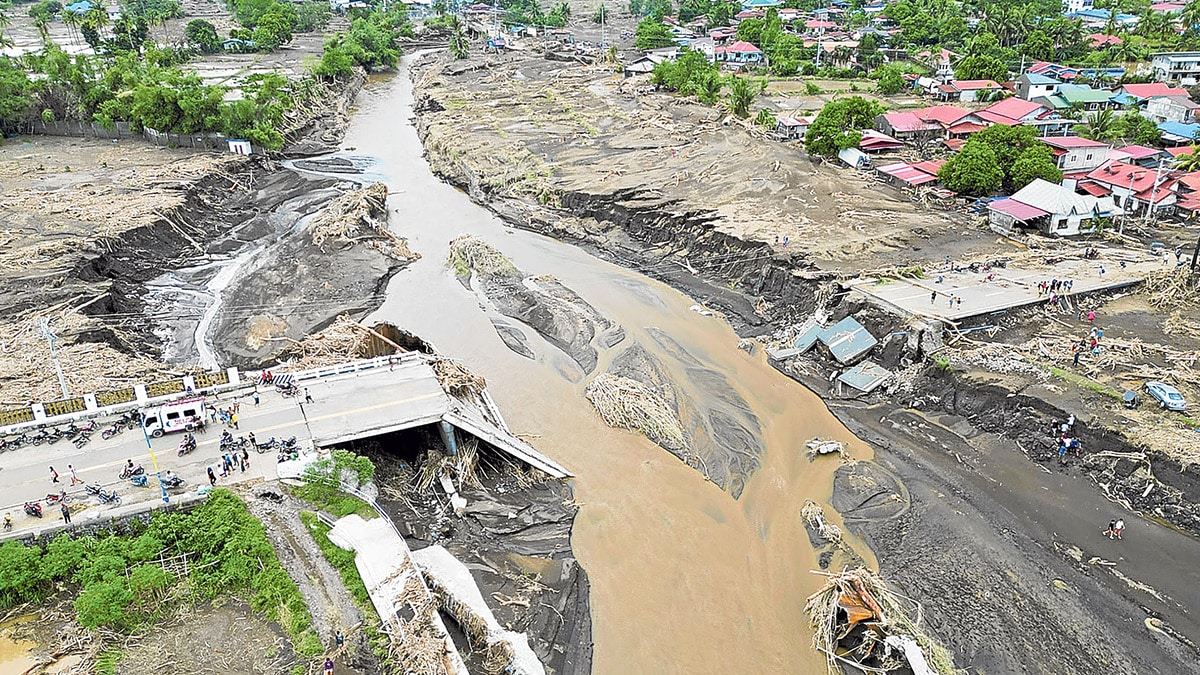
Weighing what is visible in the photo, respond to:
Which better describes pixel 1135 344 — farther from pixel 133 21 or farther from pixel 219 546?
pixel 133 21

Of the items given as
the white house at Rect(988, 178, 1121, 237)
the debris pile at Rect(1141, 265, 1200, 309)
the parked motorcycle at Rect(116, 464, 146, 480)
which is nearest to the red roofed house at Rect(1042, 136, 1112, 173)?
the white house at Rect(988, 178, 1121, 237)

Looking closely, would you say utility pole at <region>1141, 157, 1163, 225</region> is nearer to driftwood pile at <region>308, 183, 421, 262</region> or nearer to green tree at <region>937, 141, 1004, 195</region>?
green tree at <region>937, 141, 1004, 195</region>

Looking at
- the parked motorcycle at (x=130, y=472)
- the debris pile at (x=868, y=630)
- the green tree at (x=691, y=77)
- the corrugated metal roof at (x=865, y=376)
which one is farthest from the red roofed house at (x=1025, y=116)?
the parked motorcycle at (x=130, y=472)

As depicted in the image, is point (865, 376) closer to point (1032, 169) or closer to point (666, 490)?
point (666, 490)

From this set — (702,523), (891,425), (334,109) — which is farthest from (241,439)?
(334,109)

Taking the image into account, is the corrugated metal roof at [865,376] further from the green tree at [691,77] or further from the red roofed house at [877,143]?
the green tree at [691,77]
